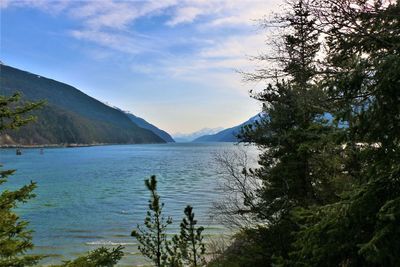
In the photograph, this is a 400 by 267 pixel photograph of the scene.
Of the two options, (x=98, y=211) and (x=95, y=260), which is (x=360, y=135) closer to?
(x=95, y=260)

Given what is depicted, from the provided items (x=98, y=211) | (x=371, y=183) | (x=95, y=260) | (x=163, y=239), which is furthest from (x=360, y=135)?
(x=98, y=211)

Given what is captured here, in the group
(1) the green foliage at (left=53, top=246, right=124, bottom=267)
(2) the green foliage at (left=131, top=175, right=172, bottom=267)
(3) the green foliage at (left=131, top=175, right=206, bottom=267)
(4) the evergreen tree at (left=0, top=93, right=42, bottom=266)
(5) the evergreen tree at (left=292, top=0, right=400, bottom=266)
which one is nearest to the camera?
(5) the evergreen tree at (left=292, top=0, right=400, bottom=266)

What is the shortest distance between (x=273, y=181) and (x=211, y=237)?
11.7m

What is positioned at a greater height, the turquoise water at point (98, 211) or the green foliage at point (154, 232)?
the green foliage at point (154, 232)

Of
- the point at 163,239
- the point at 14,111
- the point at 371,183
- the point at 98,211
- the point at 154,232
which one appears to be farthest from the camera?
the point at 98,211

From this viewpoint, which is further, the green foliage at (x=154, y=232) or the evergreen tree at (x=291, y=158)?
the evergreen tree at (x=291, y=158)

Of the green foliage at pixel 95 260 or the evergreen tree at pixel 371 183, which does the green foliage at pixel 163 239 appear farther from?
the evergreen tree at pixel 371 183

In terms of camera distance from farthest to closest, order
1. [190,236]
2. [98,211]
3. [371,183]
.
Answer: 1. [98,211]
2. [190,236]
3. [371,183]

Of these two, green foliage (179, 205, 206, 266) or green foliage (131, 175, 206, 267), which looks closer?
green foliage (131, 175, 206, 267)

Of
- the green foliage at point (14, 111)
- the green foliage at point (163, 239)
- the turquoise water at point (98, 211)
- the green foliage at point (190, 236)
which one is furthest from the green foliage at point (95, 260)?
the turquoise water at point (98, 211)

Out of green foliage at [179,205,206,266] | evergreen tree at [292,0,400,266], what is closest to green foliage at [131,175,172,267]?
green foliage at [179,205,206,266]

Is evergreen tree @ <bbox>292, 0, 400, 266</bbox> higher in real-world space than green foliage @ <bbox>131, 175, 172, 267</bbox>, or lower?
higher

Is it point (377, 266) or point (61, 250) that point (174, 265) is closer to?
point (377, 266)

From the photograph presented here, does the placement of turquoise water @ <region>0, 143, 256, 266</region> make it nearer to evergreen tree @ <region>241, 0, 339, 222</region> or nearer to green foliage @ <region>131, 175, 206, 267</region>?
evergreen tree @ <region>241, 0, 339, 222</region>
